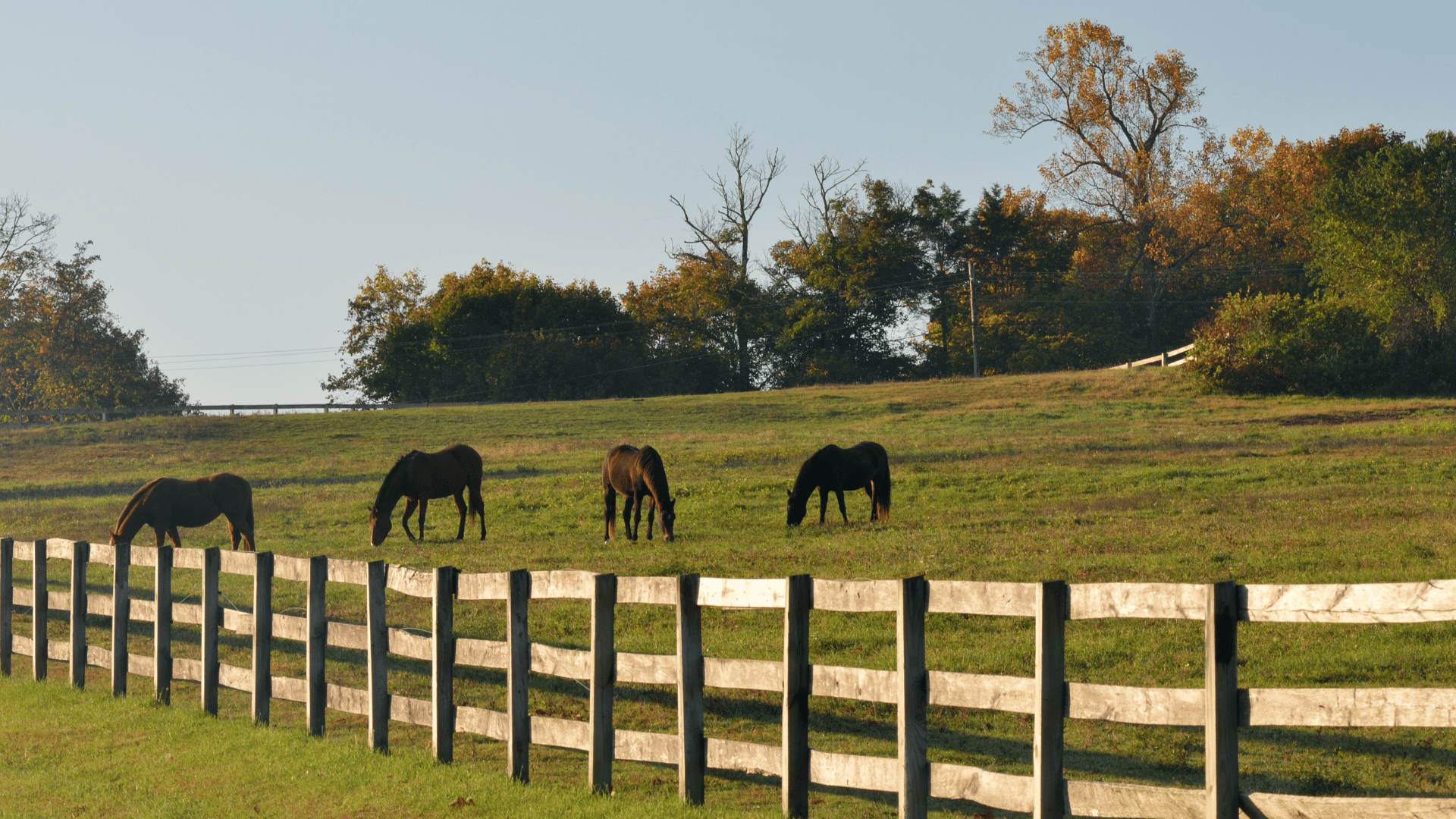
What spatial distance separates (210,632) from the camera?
396 inches

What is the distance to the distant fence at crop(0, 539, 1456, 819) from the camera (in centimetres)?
513

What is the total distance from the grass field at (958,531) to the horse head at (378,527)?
0.71 feet

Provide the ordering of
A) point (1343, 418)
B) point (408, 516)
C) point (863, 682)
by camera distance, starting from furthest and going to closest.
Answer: point (1343, 418) → point (408, 516) → point (863, 682)

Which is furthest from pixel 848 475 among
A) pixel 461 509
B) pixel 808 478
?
pixel 461 509

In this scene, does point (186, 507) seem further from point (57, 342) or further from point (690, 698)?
point (57, 342)

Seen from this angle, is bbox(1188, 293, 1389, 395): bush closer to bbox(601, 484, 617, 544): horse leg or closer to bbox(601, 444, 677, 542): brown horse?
bbox(601, 444, 677, 542): brown horse

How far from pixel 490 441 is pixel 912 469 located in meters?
18.8

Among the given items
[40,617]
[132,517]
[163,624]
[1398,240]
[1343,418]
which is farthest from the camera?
[1398,240]

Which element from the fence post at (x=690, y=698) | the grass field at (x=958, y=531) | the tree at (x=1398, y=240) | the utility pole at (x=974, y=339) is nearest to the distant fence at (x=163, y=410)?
the grass field at (x=958, y=531)

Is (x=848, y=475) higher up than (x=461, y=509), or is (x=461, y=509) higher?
(x=848, y=475)

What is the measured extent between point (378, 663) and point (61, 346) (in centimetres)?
6673

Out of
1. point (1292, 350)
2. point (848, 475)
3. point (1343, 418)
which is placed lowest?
point (848, 475)

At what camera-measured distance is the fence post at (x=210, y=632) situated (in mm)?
10047

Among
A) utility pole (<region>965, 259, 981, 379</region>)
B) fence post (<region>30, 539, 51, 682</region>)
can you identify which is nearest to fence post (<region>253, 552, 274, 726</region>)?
fence post (<region>30, 539, 51, 682</region>)
